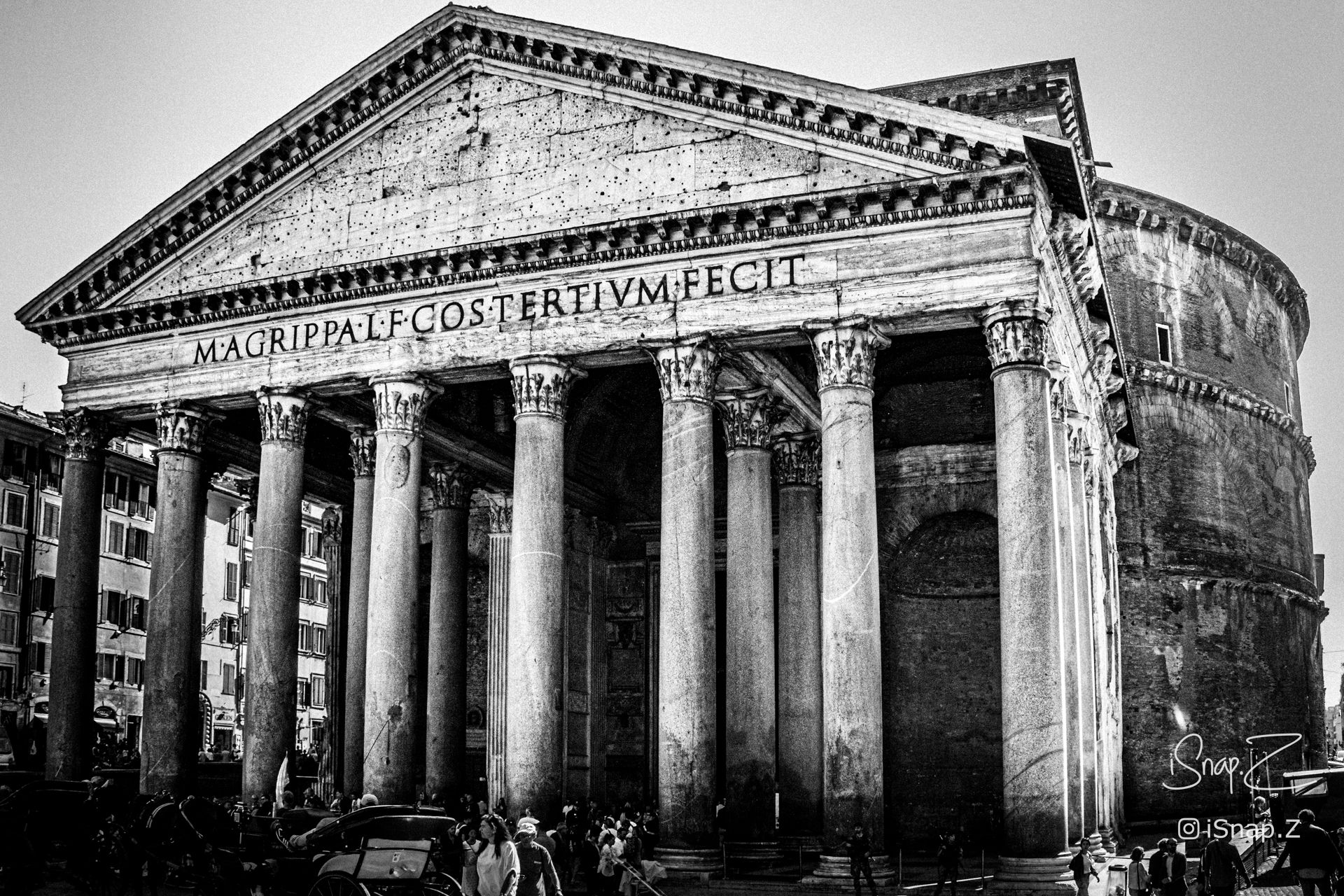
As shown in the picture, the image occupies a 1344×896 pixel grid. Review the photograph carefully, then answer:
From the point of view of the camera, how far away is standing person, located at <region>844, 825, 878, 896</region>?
16953 mm

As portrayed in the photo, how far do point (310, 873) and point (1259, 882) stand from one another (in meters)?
12.2

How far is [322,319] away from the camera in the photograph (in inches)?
912

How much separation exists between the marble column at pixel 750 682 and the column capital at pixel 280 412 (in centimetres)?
766

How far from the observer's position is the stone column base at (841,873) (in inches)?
698

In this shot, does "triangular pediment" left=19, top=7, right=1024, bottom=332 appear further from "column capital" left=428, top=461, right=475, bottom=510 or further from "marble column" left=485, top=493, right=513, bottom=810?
"marble column" left=485, top=493, right=513, bottom=810

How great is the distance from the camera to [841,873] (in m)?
17.9

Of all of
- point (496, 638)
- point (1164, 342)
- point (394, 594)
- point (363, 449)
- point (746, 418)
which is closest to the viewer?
point (394, 594)

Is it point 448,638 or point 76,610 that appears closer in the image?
point 76,610

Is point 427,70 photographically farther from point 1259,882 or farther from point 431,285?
point 1259,882

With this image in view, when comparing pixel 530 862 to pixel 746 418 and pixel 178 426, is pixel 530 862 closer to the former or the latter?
pixel 746 418

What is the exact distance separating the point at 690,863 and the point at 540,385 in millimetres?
7607

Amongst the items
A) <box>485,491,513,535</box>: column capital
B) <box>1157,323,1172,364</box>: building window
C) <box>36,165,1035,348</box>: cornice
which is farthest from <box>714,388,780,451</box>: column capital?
<box>1157,323,1172,364</box>: building window

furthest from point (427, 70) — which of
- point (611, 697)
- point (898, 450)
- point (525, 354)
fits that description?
point (611, 697)

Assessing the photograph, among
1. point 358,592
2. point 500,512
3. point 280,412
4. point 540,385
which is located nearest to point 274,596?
point 358,592
